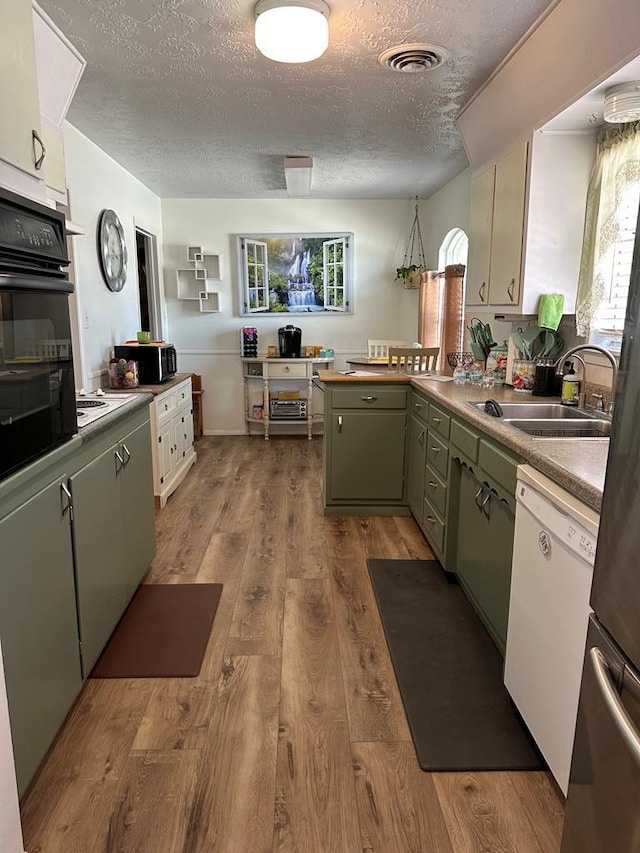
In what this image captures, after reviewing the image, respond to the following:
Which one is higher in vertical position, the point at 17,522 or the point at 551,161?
the point at 551,161

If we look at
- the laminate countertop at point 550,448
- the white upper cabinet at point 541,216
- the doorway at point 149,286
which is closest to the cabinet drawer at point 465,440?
the laminate countertop at point 550,448

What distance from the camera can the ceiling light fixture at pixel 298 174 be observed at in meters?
4.29

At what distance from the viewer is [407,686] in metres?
2.02

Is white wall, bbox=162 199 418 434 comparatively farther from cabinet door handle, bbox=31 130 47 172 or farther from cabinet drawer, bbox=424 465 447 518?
cabinet door handle, bbox=31 130 47 172

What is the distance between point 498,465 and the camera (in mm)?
2025

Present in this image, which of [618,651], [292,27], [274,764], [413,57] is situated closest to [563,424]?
[618,651]

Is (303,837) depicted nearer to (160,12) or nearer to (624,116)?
(624,116)

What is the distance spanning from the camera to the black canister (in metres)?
2.83

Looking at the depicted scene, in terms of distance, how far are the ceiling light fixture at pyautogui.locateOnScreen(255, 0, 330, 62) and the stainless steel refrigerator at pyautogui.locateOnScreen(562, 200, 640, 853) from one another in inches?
71.1

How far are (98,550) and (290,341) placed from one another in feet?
13.4

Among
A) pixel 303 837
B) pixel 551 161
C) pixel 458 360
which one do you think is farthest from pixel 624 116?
pixel 303 837

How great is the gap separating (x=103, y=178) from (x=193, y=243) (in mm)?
1871

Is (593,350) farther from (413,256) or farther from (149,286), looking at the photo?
(149,286)

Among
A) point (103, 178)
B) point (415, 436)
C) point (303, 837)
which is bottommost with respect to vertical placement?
point (303, 837)
